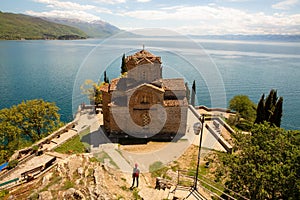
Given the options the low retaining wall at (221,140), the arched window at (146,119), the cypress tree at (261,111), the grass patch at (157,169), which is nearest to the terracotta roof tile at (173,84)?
the arched window at (146,119)

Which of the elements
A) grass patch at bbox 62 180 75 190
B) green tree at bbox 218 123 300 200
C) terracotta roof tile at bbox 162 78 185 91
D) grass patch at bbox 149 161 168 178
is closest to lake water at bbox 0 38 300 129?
terracotta roof tile at bbox 162 78 185 91

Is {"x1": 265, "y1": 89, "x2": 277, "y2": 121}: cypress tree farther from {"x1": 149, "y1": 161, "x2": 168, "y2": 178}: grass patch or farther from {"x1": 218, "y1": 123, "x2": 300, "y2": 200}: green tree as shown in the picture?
{"x1": 149, "y1": 161, "x2": 168, "y2": 178}: grass patch

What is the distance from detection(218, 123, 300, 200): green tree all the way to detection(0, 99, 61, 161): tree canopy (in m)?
24.1

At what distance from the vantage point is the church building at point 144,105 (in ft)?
79.8

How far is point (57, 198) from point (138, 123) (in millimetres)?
15492

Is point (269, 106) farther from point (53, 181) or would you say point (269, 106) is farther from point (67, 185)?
point (53, 181)

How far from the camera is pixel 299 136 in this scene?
1456 cm

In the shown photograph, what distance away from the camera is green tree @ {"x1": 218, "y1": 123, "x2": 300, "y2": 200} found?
35.8ft

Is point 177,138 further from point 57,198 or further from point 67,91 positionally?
point 67,91

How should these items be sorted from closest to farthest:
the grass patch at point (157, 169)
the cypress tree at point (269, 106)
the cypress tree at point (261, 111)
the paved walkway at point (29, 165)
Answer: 1. the paved walkway at point (29, 165)
2. the grass patch at point (157, 169)
3. the cypress tree at point (269, 106)
4. the cypress tree at point (261, 111)

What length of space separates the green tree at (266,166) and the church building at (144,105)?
35.9 ft

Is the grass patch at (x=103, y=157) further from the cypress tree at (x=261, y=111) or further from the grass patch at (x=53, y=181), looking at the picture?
the cypress tree at (x=261, y=111)

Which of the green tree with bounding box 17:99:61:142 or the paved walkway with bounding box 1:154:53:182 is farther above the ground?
the green tree with bounding box 17:99:61:142

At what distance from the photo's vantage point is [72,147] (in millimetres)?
22953
